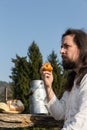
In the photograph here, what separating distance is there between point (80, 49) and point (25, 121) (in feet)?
2.16

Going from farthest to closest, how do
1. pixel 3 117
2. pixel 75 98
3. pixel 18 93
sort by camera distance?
pixel 18 93, pixel 3 117, pixel 75 98

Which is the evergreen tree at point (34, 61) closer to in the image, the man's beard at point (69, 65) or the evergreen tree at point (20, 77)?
the evergreen tree at point (20, 77)

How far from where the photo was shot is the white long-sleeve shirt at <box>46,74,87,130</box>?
1795 mm

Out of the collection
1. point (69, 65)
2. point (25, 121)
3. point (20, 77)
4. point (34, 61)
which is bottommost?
point (25, 121)

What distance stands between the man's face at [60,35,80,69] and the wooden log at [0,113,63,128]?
21.2 inches

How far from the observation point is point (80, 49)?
2047 millimetres

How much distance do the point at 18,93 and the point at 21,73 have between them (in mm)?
757

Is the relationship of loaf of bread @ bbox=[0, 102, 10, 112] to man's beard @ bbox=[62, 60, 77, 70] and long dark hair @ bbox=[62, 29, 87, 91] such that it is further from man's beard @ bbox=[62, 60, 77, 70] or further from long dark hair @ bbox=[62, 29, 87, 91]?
man's beard @ bbox=[62, 60, 77, 70]

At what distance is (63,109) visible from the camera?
2207 millimetres

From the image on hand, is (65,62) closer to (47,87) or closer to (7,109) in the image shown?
(47,87)

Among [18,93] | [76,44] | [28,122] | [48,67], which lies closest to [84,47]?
[76,44]

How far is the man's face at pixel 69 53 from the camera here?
2.03 m

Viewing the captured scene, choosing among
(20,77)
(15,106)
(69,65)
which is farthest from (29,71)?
(69,65)

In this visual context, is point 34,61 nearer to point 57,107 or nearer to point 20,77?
point 20,77
